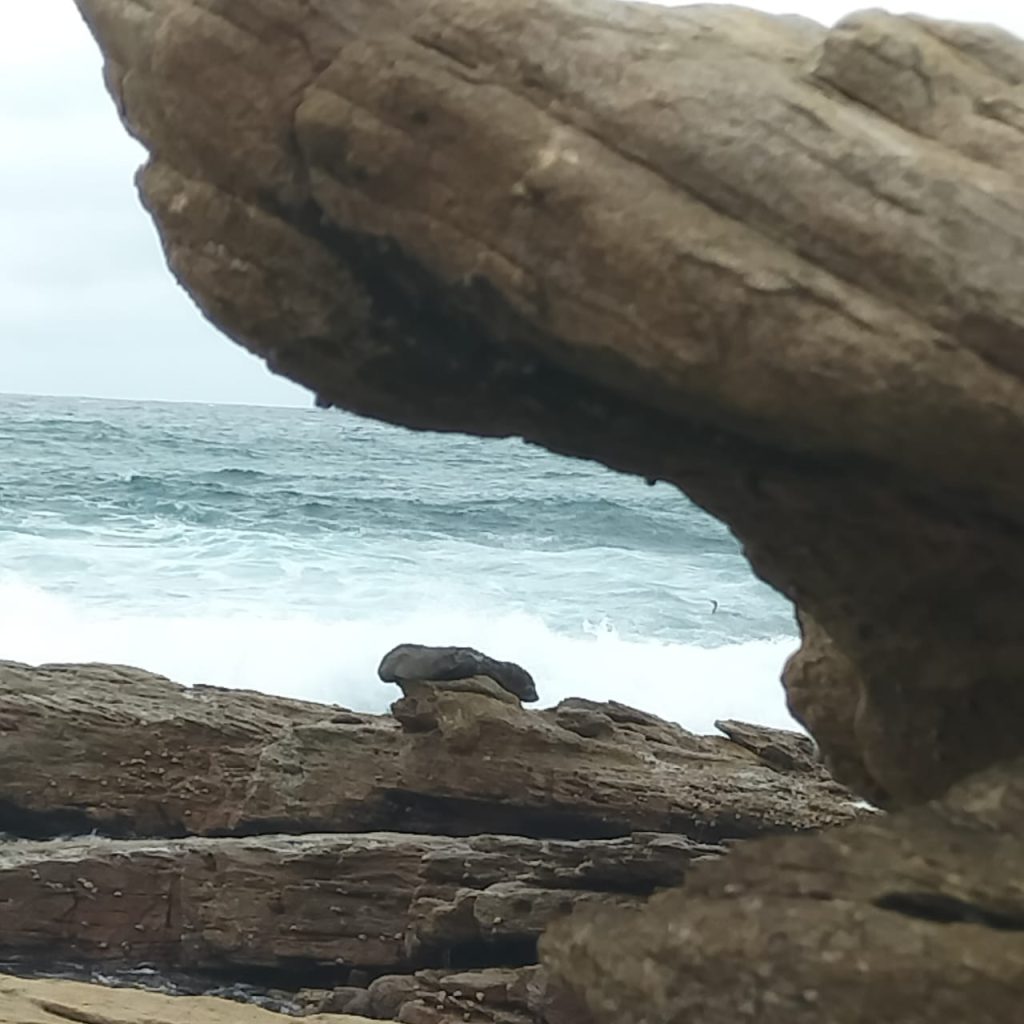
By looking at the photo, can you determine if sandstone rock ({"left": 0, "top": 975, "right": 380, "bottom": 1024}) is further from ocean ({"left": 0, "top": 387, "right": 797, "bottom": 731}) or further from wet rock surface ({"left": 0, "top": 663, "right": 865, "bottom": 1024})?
ocean ({"left": 0, "top": 387, "right": 797, "bottom": 731})

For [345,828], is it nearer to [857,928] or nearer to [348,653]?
[857,928]

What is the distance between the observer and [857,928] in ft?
16.9

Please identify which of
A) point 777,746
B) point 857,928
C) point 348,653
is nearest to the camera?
point 857,928

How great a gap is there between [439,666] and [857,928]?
17.4 feet

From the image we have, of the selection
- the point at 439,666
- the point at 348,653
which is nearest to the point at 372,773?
the point at 439,666

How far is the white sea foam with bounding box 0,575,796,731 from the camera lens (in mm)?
25203

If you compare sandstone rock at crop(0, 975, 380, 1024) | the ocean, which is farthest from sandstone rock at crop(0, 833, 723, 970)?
the ocean

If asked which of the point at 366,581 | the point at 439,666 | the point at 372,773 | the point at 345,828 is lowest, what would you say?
the point at 345,828

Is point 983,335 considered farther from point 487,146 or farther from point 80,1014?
point 80,1014

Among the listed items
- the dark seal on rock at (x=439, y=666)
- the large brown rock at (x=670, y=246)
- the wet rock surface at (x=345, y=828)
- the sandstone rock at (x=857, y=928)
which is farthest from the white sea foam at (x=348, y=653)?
the large brown rock at (x=670, y=246)

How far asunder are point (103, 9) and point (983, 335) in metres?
3.47

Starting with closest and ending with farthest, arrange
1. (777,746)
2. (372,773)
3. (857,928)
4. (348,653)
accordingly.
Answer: (857,928) < (372,773) < (777,746) < (348,653)

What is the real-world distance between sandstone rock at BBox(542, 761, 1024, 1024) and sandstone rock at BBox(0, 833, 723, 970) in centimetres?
286

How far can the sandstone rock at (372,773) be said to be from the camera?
9.55m
